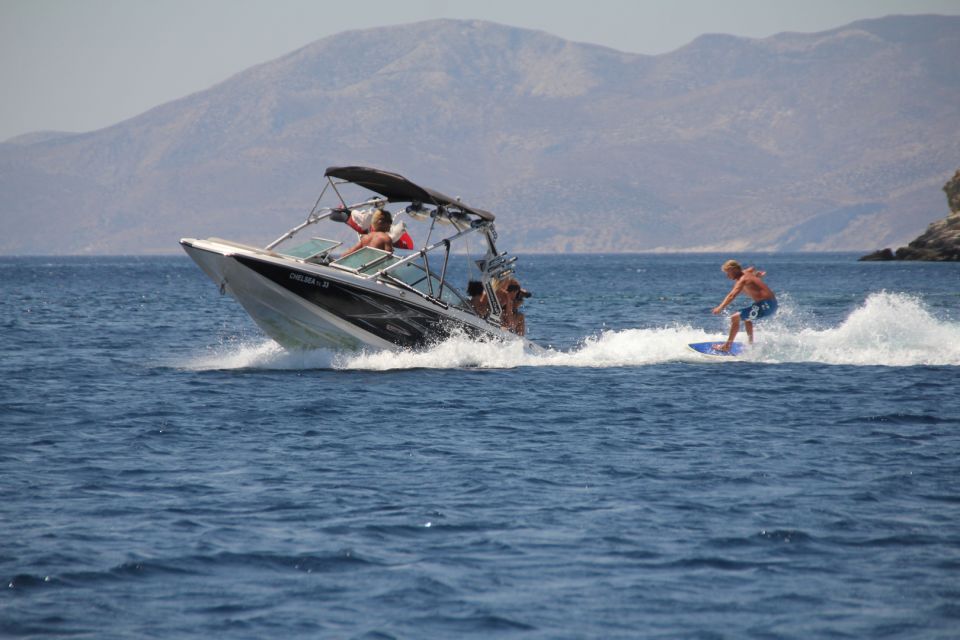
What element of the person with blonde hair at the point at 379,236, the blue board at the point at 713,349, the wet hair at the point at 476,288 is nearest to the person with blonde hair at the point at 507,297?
the wet hair at the point at 476,288

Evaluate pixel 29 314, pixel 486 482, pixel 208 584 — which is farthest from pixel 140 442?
pixel 29 314

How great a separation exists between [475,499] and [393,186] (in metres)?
10.0

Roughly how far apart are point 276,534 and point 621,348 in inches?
592

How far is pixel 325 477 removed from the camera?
12.9 m

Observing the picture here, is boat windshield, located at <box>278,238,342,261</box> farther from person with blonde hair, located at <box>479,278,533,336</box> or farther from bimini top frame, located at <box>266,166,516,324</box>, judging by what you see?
person with blonde hair, located at <box>479,278,533,336</box>

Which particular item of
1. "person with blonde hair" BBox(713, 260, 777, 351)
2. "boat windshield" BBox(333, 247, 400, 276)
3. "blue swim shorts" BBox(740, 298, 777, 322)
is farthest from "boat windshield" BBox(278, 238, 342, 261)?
"blue swim shorts" BBox(740, 298, 777, 322)

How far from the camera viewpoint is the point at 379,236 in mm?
20703

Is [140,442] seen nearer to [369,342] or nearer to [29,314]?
[369,342]

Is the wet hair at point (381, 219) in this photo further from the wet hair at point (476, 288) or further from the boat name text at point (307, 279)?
the wet hair at point (476, 288)

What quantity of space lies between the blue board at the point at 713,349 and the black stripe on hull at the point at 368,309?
15.8ft

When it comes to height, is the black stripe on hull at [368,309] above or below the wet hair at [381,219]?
below

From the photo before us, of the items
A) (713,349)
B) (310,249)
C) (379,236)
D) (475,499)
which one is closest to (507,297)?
(379,236)

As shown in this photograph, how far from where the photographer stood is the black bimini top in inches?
805

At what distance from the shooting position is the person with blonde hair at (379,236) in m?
20.7
